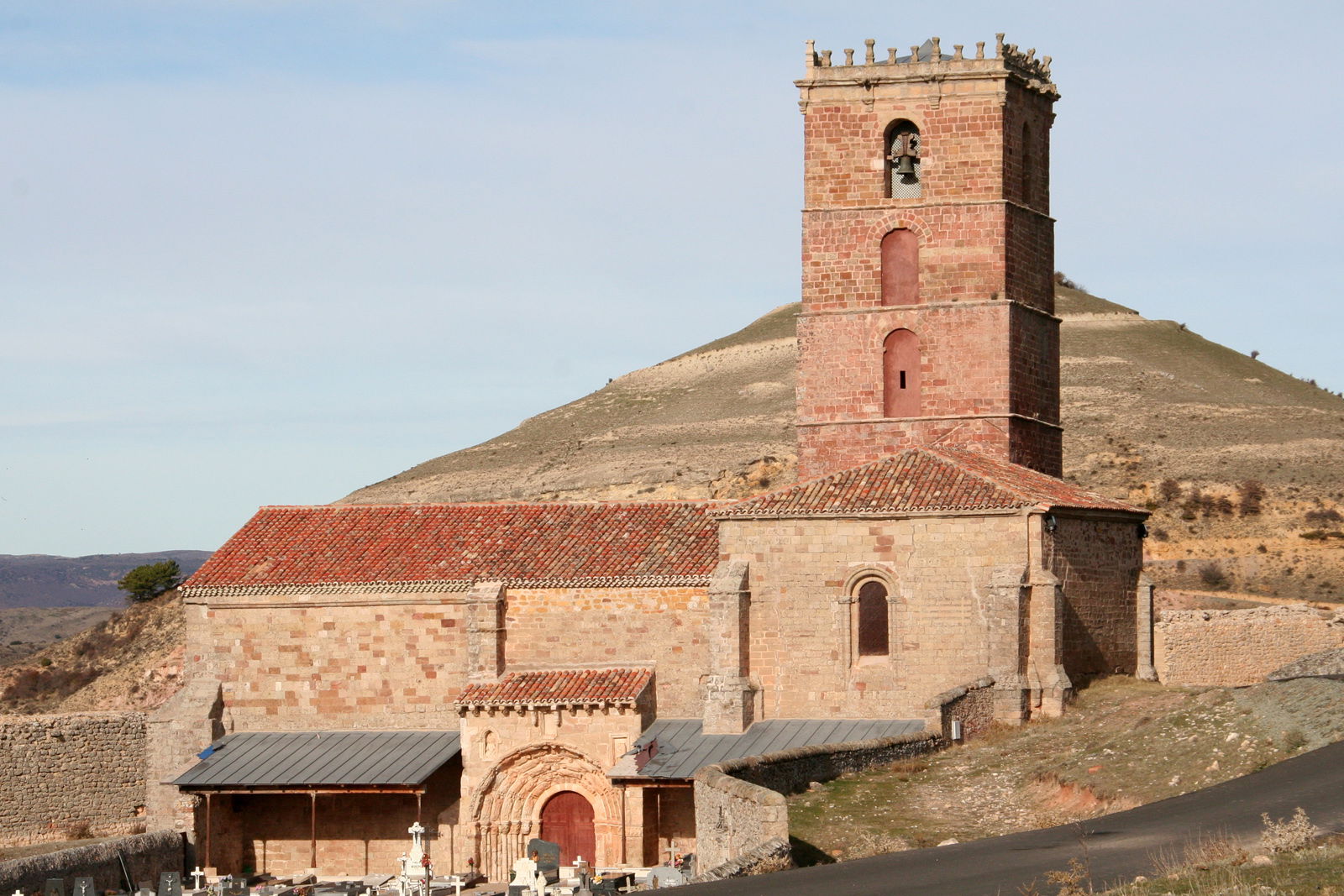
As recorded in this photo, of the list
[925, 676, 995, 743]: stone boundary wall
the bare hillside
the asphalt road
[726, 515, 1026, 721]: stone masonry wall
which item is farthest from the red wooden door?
the bare hillside

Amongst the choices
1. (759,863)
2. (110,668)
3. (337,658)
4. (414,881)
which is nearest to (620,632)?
(337,658)

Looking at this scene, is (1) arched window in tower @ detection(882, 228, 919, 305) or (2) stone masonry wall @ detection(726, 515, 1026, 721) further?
(1) arched window in tower @ detection(882, 228, 919, 305)

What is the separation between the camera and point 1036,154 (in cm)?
3688

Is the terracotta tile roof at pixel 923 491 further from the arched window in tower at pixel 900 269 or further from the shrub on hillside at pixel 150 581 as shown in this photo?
the shrub on hillside at pixel 150 581

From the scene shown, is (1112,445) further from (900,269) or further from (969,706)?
(969,706)

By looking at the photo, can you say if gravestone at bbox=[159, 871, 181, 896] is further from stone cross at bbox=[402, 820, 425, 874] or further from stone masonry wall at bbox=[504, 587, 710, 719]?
stone masonry wall at bbox=[504, 587, 710, 719]

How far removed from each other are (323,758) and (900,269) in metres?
13.2

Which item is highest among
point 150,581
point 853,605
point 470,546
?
point 470,546

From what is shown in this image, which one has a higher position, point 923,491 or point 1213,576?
point 923,491

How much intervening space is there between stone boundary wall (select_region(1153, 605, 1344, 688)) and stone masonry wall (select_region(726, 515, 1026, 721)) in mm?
13887

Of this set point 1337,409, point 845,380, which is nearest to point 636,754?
point 845,380

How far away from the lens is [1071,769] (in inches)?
1031

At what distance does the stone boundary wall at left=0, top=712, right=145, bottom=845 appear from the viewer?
3797cm

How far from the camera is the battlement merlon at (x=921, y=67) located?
35.3 metres
